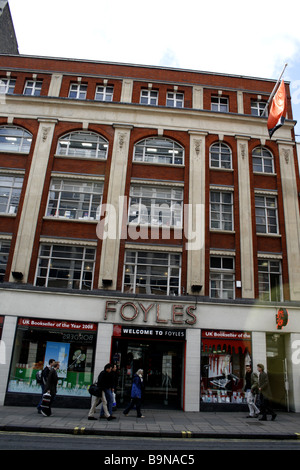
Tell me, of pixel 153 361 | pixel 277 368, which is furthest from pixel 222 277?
pixel 153 361

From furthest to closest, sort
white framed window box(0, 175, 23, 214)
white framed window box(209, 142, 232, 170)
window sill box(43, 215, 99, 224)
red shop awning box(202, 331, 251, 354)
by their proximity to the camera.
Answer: white framed window box(209, 142, 232, 170), white framed window box(0, 175, 23, 214), window sill box(43, 215, 99, 224), red shop awning box(202, 331, 251, 354)

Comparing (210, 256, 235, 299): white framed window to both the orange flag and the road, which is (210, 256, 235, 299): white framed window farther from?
the road

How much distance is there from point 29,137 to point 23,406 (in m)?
13.3

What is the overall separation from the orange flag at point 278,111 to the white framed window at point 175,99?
17.8ft

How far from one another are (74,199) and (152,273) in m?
5.64

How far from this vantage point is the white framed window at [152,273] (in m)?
15.2

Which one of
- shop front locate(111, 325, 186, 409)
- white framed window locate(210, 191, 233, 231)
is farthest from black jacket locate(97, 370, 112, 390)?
white framed window locate(210, 191, 233, 231)

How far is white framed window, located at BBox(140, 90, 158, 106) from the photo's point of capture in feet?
61.7

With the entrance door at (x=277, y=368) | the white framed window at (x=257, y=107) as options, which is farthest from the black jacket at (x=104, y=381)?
the white framed window at (x=257, y=107)

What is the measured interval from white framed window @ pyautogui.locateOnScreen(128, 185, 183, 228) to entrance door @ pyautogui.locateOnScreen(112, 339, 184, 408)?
596 cm

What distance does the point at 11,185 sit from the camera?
16.5 metres

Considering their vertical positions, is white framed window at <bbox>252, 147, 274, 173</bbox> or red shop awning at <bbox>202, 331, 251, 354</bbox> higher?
white framed window at <bbox>252, 147, 274, 173</bbox>

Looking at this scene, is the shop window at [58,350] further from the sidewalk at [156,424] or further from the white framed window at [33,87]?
the white framed window at [33,87]

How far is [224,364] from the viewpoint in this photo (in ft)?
46.6
